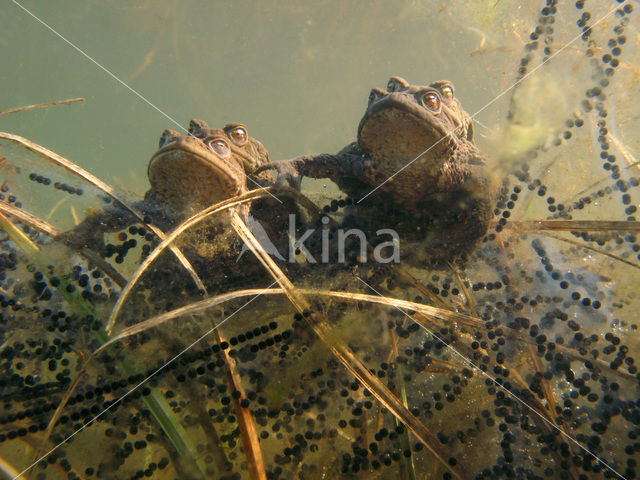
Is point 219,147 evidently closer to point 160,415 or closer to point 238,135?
point 238,135

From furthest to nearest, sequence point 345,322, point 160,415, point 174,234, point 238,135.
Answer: point 238,135 → point 345,322 → point 174,234 → point 160,415

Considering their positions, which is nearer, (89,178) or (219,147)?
(89,178)

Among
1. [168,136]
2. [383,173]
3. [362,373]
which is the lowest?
[362,373]

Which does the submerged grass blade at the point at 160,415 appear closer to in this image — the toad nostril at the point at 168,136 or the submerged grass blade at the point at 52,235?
the submerged grass blade at the point at 52,235

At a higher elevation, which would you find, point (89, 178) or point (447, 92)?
point (89, 178)

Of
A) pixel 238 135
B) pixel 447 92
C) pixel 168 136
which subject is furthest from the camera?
pixel 447 92

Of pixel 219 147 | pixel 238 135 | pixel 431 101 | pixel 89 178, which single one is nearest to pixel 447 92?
pixel 431 101

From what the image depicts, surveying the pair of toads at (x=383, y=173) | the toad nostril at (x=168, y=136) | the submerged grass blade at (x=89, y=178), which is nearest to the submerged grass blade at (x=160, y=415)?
the submerged grass blade at (x=89, y=178)

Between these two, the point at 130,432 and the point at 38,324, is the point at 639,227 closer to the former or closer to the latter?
the point at 130,432
